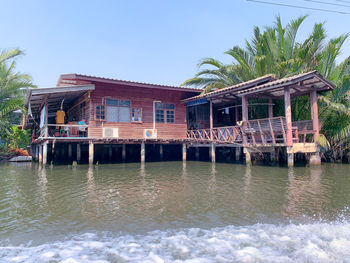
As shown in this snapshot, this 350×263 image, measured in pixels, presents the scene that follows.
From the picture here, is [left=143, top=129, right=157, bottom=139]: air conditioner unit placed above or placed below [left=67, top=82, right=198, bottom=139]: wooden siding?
below

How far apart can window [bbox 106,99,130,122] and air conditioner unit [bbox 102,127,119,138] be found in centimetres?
62

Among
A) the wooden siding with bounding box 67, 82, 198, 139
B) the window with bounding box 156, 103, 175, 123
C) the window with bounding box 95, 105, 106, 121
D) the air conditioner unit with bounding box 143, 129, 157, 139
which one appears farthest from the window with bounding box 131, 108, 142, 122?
the window with bounding box 95, 105, 106, 121

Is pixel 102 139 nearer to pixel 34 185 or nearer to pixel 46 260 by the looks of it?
pixel 34 185

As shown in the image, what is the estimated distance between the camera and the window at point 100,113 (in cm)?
1570

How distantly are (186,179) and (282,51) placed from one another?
12584 mm

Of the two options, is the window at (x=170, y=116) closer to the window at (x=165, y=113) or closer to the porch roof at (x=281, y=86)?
the window at (x=165, y=113)

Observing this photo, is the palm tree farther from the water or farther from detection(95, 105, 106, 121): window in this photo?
the water

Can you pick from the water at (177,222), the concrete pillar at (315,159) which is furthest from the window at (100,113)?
the concrete pillar at (315,159)

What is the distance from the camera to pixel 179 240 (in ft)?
14.2

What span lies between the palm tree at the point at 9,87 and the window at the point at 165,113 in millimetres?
10327

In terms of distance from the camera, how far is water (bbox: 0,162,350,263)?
389cm

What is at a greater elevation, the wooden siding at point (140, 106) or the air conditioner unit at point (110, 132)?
the wooden siding at point (140, 106)

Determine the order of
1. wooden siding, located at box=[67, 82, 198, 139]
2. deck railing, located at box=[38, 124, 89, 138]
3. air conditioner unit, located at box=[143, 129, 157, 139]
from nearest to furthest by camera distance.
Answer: deck railing, located at box=[38, 124, 89, 138], wooden siding, located at box=[67, 82, 198, 139], air conditioner unit, located at box=[143, 129, 157, 139]

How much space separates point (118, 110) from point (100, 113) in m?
1.15
